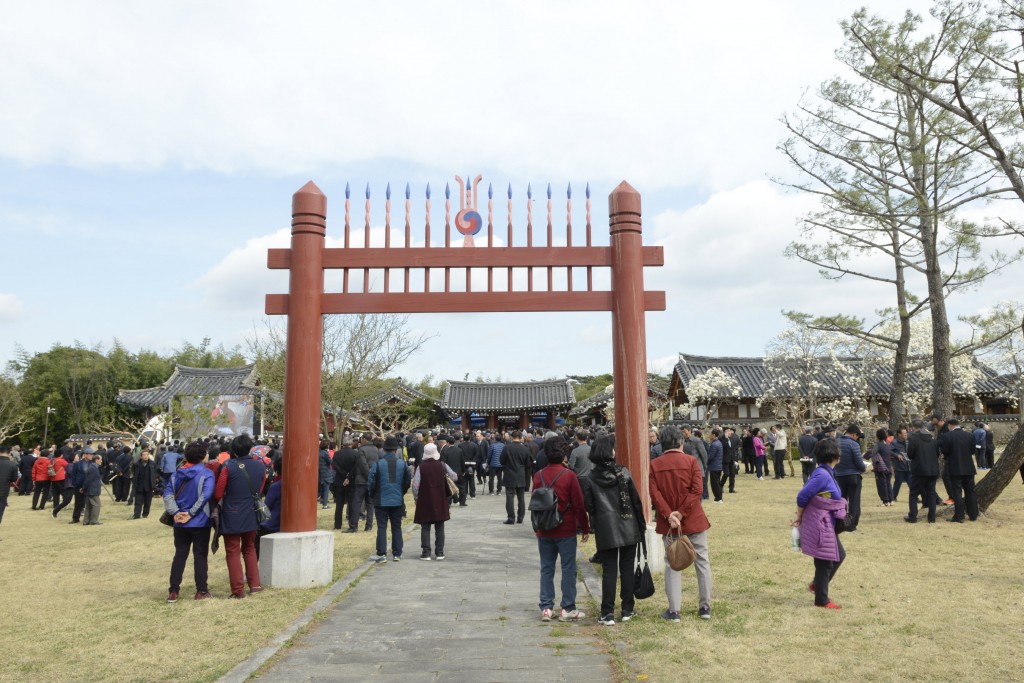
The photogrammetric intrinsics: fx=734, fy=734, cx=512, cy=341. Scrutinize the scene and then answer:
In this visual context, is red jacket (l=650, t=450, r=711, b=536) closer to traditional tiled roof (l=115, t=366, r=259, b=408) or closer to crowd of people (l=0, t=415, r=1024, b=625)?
crowd of people (l=0, t=415, r=1024, b=625)

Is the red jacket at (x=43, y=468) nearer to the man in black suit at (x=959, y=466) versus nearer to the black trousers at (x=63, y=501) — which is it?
the black trousers at (x=63, y=501)

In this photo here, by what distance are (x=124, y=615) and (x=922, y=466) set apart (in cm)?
1148

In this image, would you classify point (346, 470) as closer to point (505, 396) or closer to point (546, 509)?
point (546, 509)

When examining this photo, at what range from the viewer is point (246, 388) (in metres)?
37.5

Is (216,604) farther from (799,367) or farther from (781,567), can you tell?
(799,367)

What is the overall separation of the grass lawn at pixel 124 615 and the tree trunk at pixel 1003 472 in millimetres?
10228

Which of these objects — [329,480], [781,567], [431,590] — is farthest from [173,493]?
[329,480]

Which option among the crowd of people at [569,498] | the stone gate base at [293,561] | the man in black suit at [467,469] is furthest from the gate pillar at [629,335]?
the man in black suit at [467,469]

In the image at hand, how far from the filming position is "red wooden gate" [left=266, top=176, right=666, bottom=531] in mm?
8609

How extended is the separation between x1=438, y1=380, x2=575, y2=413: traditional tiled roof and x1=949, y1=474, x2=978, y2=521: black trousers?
3032 cm

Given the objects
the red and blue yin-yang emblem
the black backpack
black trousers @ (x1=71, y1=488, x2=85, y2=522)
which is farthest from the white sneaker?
black trousers @ (x1=71, y1=488, x2=85, y2=522)

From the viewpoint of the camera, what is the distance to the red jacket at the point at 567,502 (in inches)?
258

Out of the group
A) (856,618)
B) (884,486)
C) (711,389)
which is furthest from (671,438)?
(711,389)

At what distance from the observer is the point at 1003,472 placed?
12211 mm
